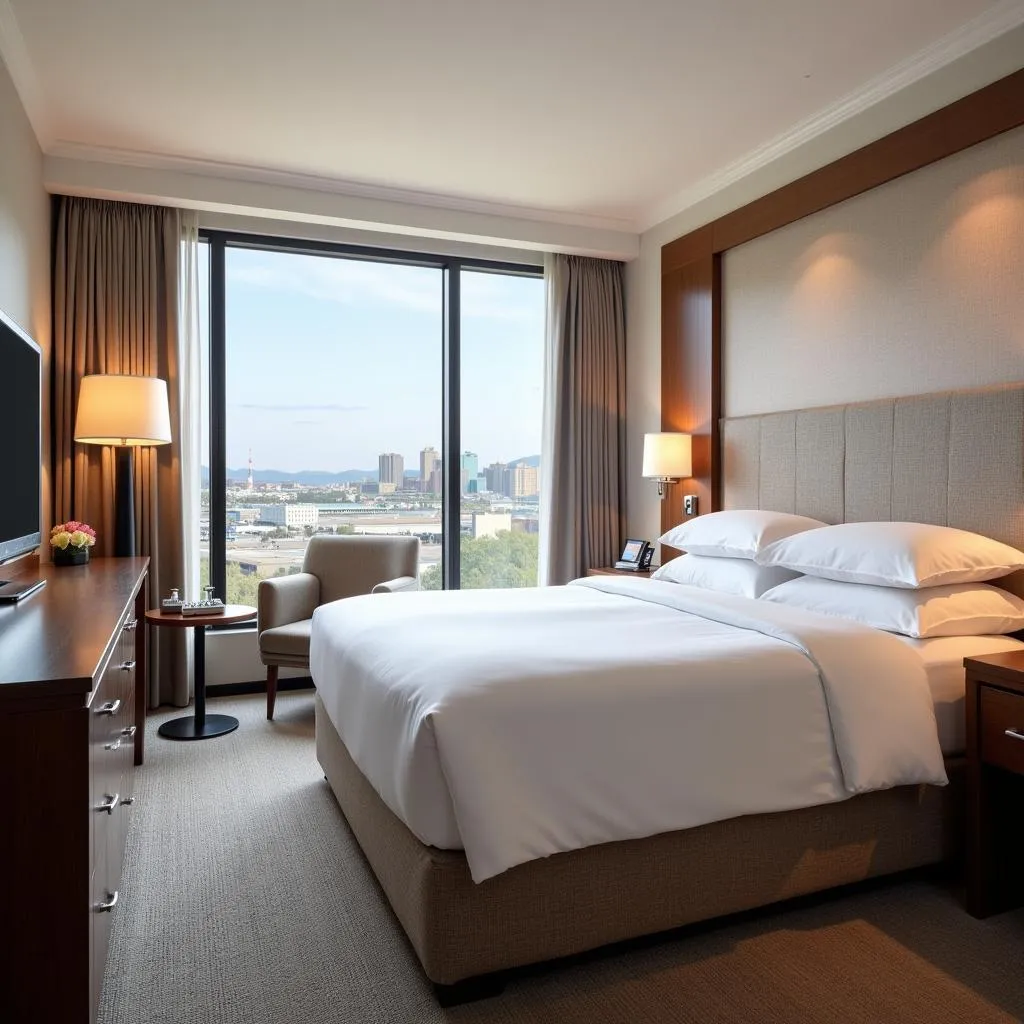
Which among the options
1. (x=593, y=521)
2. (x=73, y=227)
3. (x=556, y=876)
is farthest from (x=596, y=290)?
(x=556, y=876)

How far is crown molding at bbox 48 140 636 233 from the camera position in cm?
400

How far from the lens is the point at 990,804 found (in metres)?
2.22

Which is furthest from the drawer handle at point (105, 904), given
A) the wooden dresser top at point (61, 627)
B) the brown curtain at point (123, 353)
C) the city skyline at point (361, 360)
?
the city skyline at point (361, 360)

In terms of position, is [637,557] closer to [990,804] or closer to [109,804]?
[990,804]

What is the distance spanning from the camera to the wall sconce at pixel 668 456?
4371mm

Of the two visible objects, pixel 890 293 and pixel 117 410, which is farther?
pixel 117 410

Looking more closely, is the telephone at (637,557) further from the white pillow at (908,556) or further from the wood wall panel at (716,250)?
the white pillow at (908,556)

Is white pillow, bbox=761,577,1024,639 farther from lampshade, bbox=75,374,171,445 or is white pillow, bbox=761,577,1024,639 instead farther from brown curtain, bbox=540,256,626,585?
lampshade, bbox=75,374,171,445

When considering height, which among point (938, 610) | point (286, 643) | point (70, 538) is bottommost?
point (286, 643)

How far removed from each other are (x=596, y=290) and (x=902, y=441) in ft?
8.34

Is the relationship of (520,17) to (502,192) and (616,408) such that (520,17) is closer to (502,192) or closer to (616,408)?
(502,192)

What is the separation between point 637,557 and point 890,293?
199 cm

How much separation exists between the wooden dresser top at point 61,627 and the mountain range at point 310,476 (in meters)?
1.54

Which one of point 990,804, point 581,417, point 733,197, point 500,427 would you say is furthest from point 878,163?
point 500,427
